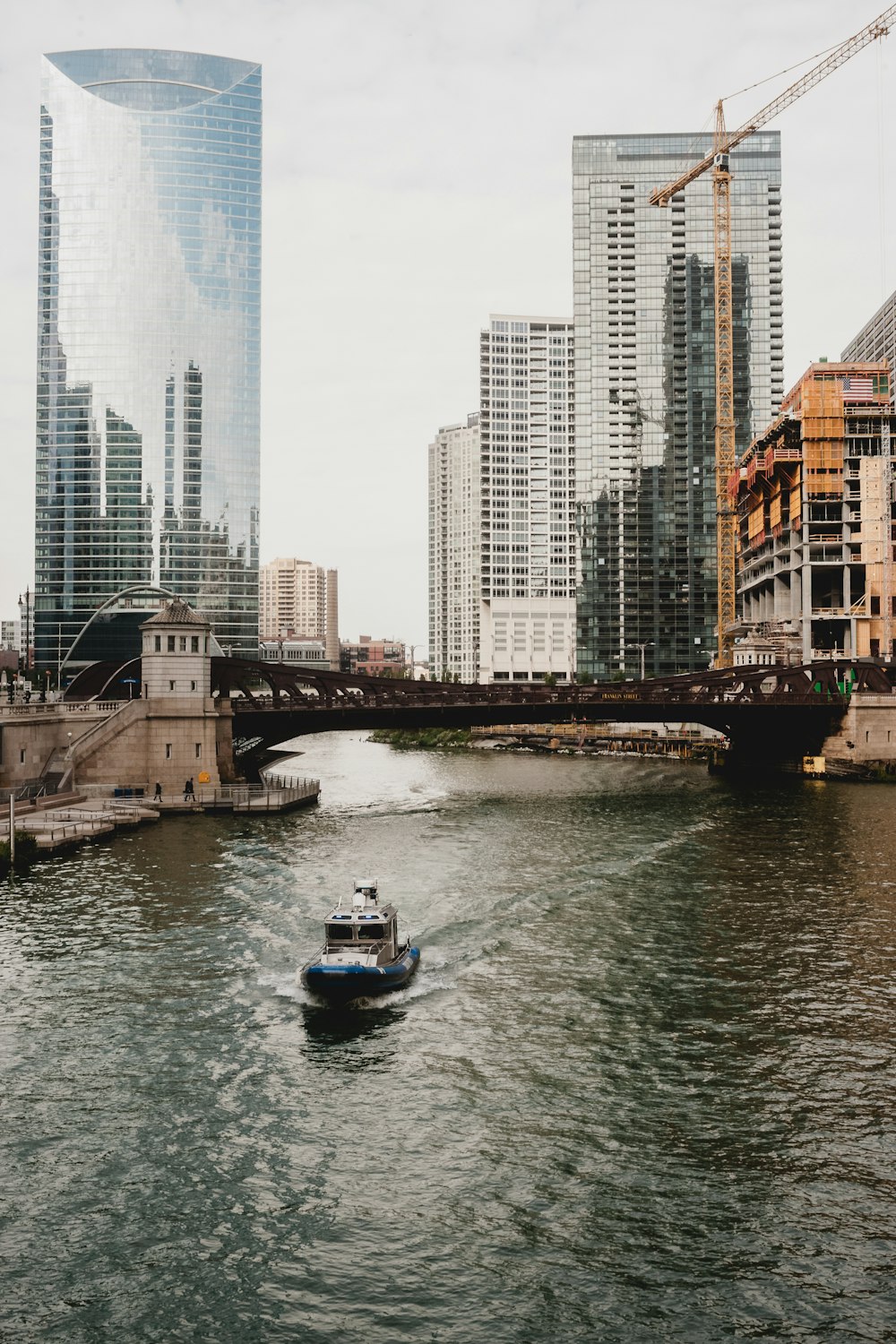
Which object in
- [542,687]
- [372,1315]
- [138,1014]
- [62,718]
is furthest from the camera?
[542,687]

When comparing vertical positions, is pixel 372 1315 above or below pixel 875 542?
below

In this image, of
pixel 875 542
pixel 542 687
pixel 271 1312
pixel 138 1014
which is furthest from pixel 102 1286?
pixel 875 542

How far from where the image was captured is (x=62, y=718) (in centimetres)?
9244

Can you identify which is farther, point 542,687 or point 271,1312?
point 542,687

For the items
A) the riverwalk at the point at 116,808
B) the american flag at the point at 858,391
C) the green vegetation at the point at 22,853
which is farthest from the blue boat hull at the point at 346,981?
the american flag at the point at 858,391

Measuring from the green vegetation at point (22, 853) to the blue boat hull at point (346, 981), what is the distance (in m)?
30.0

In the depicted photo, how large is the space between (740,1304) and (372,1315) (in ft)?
25.7

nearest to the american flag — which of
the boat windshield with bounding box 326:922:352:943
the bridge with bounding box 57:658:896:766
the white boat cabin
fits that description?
the bridge with bounding box 57:658:896:766

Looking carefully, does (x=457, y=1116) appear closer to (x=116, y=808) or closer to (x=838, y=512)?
(x=116, y=808)

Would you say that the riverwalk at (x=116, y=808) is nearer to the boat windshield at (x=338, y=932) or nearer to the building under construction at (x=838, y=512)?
the boat windshield at (x=338, y=932)

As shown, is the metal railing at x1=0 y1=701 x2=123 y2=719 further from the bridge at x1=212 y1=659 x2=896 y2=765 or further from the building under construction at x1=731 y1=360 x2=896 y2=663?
the building under construction at x1=731 y1=360 x2=896 y2=663

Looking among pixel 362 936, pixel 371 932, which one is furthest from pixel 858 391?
pixel 362 936

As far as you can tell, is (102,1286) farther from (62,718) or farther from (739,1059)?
(62,718)

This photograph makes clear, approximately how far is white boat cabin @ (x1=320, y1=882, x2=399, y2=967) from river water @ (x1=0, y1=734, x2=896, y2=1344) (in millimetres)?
1993
